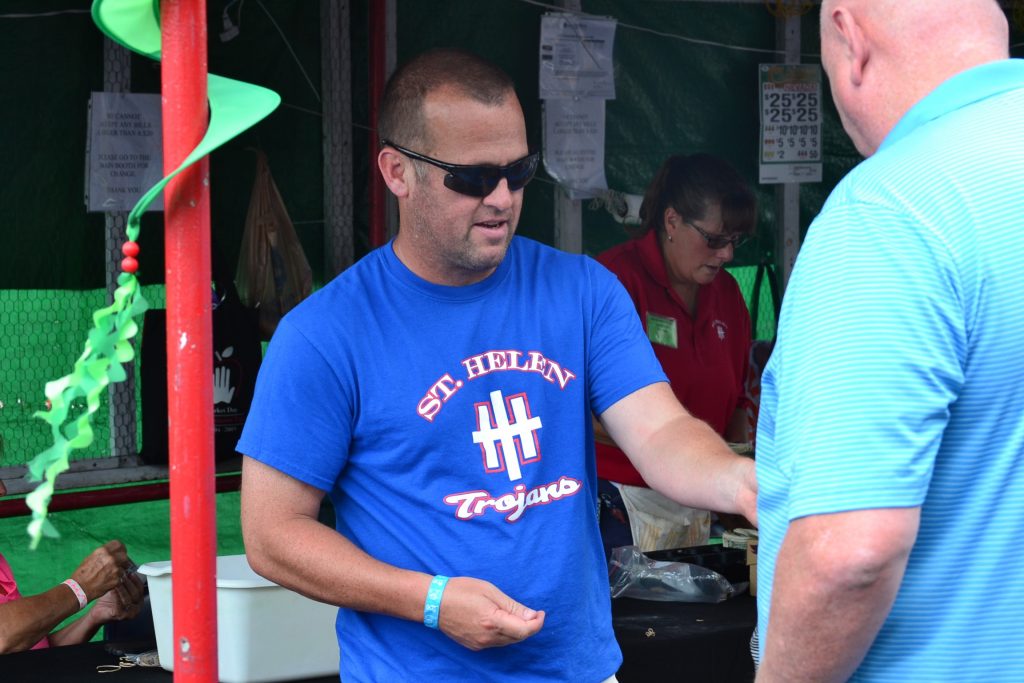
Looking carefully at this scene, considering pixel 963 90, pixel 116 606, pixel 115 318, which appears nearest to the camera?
pixel 115 318

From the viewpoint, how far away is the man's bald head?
1.19 metres

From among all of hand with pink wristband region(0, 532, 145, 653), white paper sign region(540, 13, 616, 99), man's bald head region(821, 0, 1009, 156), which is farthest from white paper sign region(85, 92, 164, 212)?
man's bald head region(821, 0, 1009, 156)

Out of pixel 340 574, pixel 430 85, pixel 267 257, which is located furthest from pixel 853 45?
pixel 267 257

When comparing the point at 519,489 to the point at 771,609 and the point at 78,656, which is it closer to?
the point at 771,609

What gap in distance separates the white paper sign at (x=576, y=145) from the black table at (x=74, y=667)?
2329 mm

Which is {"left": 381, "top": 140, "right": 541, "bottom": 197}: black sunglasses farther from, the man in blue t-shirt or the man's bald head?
the man's bald head

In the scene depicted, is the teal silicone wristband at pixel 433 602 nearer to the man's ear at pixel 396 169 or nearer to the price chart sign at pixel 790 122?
the man's ear at pixel 396 169

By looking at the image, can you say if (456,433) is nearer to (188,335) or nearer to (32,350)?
(188,335)

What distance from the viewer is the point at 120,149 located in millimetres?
3758

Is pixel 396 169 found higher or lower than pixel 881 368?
higher

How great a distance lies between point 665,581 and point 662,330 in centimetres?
102

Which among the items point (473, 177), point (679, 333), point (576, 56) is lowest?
point (679, 333)

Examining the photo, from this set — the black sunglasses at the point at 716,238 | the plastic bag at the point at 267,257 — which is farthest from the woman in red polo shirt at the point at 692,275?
the plastic bag at the point at 267,257

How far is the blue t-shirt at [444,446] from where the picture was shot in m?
1.77
